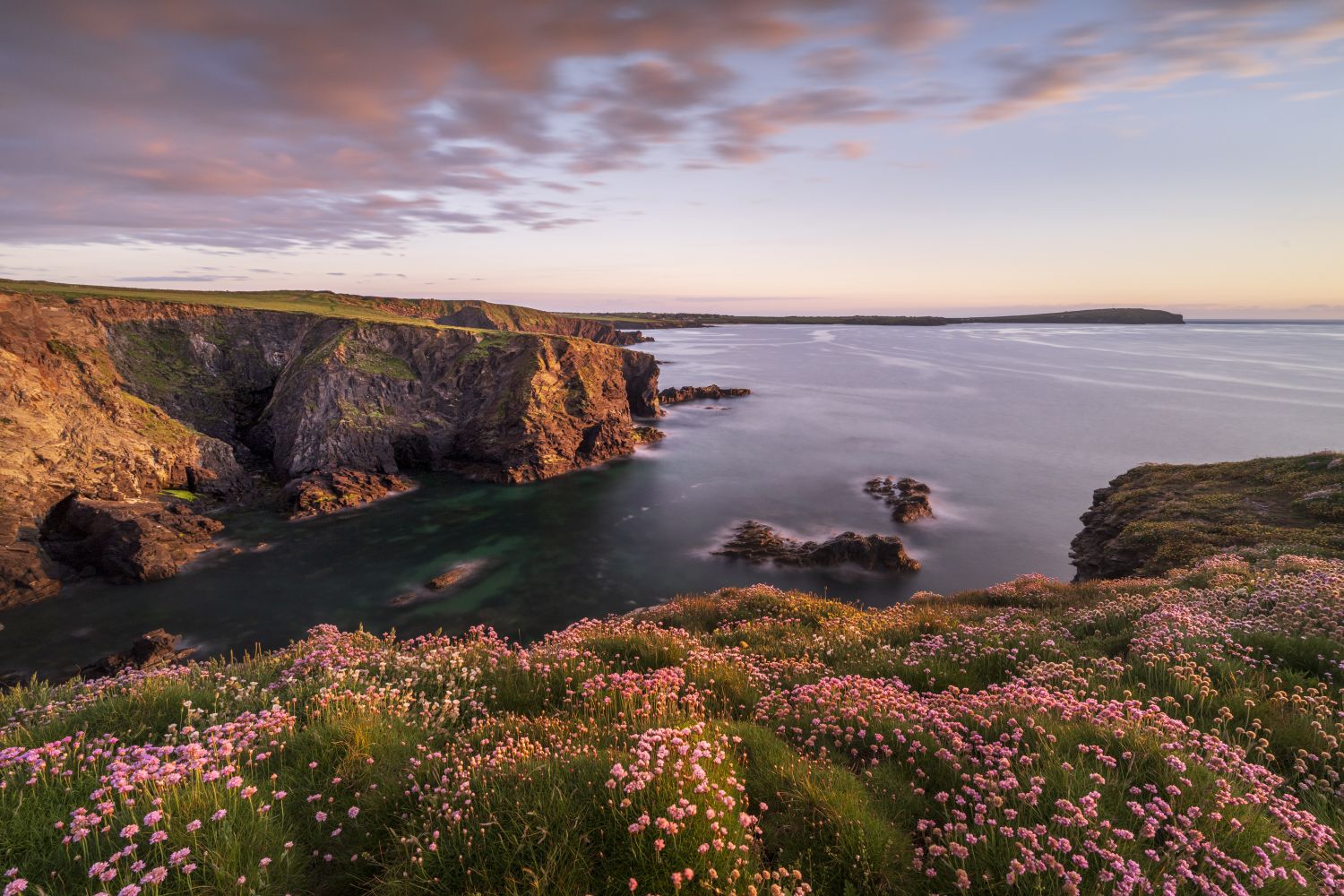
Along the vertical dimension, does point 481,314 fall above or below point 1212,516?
above

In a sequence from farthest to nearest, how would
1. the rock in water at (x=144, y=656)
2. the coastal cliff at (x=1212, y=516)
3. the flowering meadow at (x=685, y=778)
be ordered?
1. the coastal cliff at (x=1212, y=516)
2. the rock in water at (x=144, y=656)
3. the flowering meadow at (x=685, y=778)

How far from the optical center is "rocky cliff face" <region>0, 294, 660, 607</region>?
34.8m

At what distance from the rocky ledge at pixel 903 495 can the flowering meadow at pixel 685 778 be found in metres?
32.7

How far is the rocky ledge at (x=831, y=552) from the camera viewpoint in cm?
3150

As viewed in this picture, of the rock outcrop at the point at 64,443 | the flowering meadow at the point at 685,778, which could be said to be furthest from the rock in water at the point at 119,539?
the flowering meadow at the point at 685,778

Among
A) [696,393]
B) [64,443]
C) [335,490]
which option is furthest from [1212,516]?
[696,393]

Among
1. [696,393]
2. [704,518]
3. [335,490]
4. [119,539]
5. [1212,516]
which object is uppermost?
[1212,516]

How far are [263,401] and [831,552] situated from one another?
58693mm

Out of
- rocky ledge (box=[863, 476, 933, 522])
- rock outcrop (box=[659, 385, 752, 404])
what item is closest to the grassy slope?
rock outcrop (box=[659, 385, 752, 404])

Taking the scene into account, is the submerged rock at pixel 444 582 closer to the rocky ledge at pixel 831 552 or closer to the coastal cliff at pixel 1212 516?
the rocky ledge at pixel 831 552

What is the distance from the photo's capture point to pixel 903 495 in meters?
44.0

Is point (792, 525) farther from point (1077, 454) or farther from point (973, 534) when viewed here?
point (1077, 454)

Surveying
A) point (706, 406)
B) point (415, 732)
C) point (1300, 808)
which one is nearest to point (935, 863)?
point (1300, 808)

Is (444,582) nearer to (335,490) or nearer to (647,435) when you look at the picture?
(335,490)
